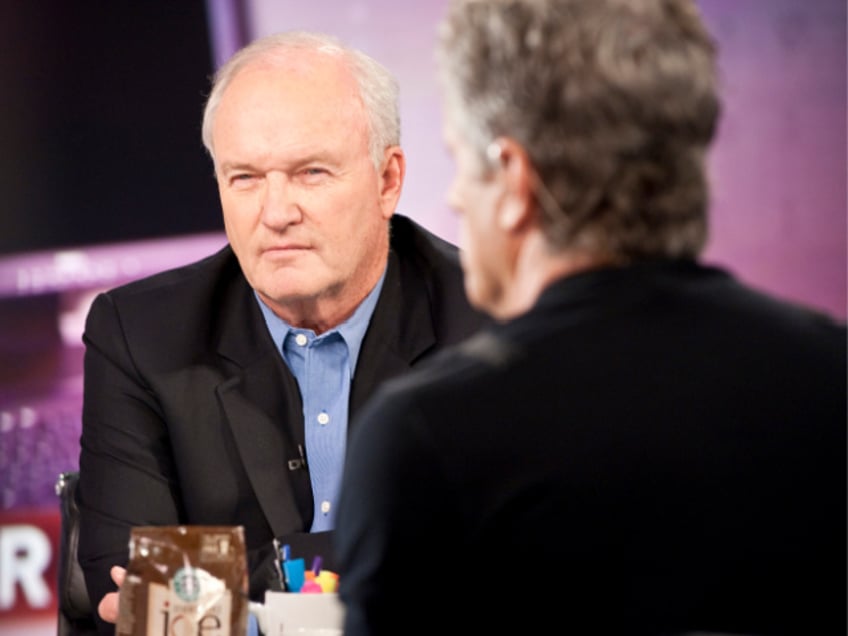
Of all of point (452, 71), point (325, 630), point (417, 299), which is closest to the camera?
point (452, 71)

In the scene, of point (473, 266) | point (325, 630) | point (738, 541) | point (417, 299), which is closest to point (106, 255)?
point (417, 299)

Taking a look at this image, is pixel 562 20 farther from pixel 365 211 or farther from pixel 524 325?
pixel 365 211

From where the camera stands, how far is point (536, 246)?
43.1 inches

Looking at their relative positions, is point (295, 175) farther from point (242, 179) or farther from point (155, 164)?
point (155, 164)

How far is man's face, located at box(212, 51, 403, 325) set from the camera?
2137 mm

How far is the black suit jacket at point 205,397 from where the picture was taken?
2.15 m

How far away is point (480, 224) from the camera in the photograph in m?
1.13

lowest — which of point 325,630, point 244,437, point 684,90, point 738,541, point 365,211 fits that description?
point 325,630

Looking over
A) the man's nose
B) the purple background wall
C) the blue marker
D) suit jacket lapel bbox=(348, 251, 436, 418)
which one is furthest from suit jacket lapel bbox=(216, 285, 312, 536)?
the purple background wall

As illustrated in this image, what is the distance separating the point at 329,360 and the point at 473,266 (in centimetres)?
114

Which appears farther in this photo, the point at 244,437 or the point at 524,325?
the point at 244,437

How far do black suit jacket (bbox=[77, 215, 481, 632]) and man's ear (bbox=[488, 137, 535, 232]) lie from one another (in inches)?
42.4

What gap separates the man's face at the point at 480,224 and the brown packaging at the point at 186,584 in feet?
1.71

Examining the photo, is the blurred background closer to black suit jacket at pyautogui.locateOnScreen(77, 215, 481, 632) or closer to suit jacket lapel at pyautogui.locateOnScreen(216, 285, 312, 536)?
black suit jacket at pyautogui.locateOnScreen(77, 215, 481, 632)
